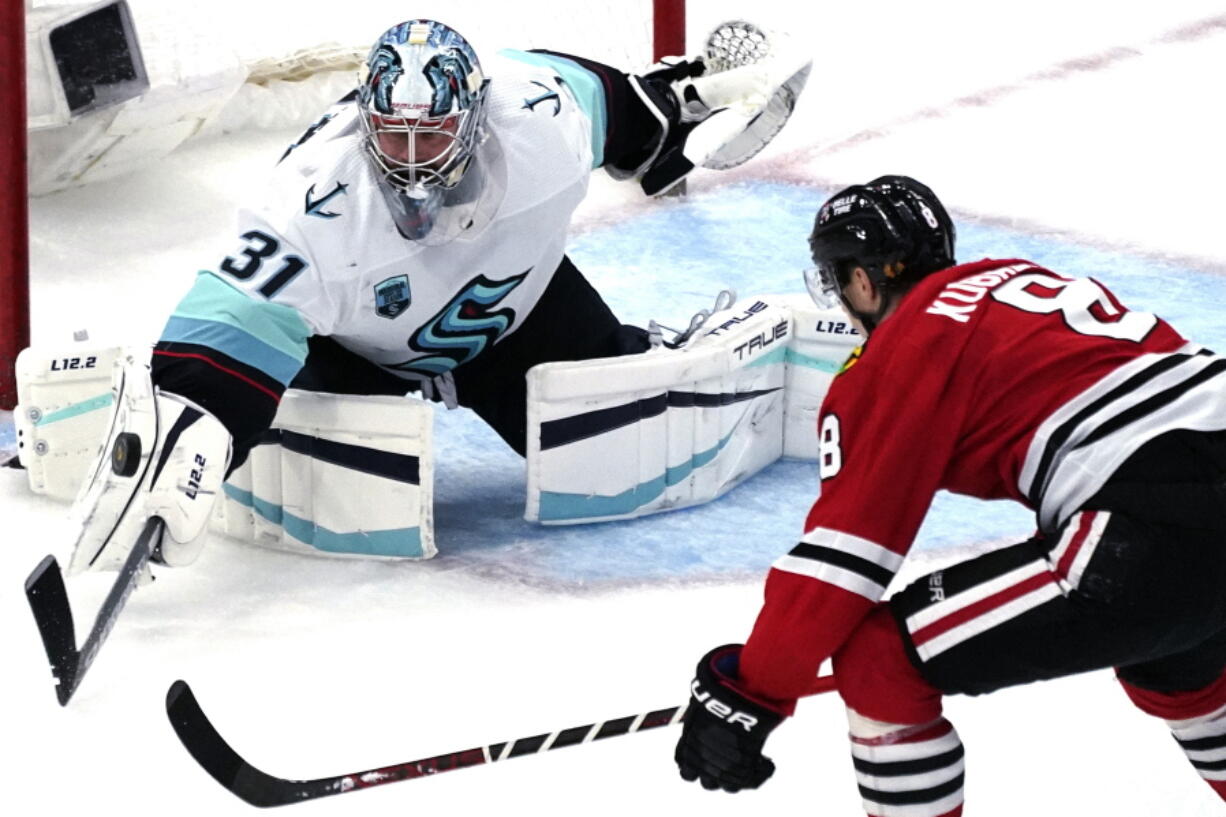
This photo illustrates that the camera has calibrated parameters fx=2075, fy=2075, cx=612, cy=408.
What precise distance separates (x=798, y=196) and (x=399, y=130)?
7.19 feet

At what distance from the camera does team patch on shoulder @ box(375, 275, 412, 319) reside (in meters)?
3.19

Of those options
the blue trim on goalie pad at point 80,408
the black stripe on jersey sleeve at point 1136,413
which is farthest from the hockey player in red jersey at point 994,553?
the blue trim on goalie pad at point 80,408

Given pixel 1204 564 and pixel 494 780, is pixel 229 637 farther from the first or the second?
pixel 1204 564

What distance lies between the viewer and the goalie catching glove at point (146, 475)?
2992mm

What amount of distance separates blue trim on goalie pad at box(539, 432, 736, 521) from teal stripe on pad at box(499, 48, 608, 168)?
21.4 inches

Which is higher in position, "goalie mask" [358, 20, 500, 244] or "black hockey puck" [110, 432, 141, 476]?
"goalie mask" [358, 20, 500, 244]

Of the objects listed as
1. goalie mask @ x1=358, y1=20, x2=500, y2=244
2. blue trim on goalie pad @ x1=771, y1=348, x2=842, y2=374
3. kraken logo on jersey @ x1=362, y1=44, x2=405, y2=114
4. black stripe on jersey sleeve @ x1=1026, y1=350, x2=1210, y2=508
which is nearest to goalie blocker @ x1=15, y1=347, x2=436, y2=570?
goalie mask @ x1=358, y1=20, x2=500, y2=244

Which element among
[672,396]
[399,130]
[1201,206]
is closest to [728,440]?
[672,396]

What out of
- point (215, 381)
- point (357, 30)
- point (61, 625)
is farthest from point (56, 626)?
point (357, 30)

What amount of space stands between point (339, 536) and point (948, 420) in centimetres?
150

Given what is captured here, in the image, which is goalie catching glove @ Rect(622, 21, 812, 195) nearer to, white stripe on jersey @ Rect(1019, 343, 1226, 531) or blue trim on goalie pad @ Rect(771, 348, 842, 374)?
blue trim on goalie pad @ Rect(771, 348, 842, 374)

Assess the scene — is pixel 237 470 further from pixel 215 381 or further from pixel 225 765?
pixel 225 765

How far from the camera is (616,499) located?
3.48 meters

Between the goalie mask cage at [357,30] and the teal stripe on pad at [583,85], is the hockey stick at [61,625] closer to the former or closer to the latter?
the teal stripe on pad at [583,85]
